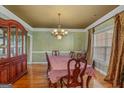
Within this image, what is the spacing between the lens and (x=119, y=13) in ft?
16.5

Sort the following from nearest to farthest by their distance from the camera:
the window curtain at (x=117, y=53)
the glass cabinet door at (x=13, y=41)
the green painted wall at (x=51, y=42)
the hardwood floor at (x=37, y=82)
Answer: the window curtain at (x=117, y=53), the hardwood floor at (x=37, y=82), the glass cabinet door at (x=13, y=41), the green painted wall at (x=51, y=42)

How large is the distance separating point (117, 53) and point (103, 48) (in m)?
2.16

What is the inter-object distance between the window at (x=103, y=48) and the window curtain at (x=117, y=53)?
1.02 metres

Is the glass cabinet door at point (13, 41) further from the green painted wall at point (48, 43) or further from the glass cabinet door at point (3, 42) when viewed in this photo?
→ the green painted wall at point (48, 43)

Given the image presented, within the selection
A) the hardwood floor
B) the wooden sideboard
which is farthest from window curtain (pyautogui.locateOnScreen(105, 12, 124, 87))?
the wooden sideboard

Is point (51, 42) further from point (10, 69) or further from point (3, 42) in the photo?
point (3, 42)

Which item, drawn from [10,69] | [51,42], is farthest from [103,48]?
[51,42]

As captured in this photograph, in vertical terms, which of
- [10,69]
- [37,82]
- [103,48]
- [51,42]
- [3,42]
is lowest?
[37,82]

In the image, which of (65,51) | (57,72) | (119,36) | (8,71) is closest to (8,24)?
(8,71)

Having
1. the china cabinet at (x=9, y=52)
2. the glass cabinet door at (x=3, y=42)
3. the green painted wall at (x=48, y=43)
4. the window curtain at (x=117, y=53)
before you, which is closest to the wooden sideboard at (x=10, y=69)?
the china cabinet at (x=9, y=52)

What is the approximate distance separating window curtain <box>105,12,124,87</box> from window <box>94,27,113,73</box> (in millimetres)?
1023

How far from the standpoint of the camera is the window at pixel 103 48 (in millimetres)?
6566

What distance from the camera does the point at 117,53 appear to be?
5.14 meters

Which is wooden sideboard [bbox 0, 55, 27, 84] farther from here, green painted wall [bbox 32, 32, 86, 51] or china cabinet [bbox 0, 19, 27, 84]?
green painted wall [bbox 32, 32, 86, 51]
